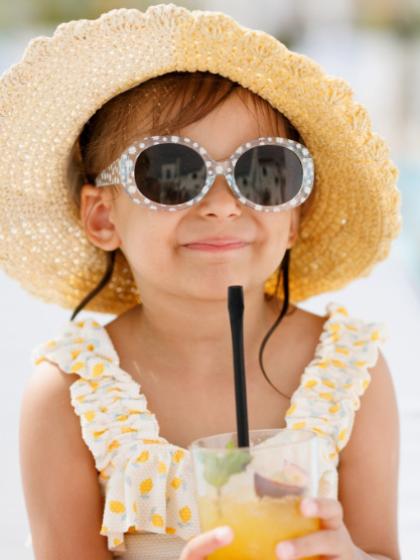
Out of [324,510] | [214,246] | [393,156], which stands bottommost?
[324,510]

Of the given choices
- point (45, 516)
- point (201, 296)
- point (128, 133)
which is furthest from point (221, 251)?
point (45, 516)

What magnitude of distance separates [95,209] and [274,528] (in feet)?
3.18

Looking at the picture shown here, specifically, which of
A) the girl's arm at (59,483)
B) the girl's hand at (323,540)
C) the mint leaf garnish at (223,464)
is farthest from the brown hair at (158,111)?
the mint leaf garnish at (223,464)

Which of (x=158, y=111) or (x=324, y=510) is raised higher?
(x=158, y=111)

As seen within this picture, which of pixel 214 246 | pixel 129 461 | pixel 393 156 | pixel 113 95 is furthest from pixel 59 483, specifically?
pixel 393 156

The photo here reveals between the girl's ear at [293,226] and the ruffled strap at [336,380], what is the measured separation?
0.16m

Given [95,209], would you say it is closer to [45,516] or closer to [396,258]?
[45,516]

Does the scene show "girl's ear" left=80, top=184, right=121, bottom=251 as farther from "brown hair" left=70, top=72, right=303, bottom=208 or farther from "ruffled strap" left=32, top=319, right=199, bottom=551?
"ruffled strap" left=32, top=319, right=199, bottom=551

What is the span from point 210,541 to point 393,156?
7754 mm

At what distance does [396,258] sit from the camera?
4.96 meters

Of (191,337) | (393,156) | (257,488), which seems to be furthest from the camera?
(393,156)

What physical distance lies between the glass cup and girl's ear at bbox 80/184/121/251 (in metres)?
0.82

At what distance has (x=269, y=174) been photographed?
195cm

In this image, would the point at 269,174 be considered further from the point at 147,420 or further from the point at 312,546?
the point at 312,546
